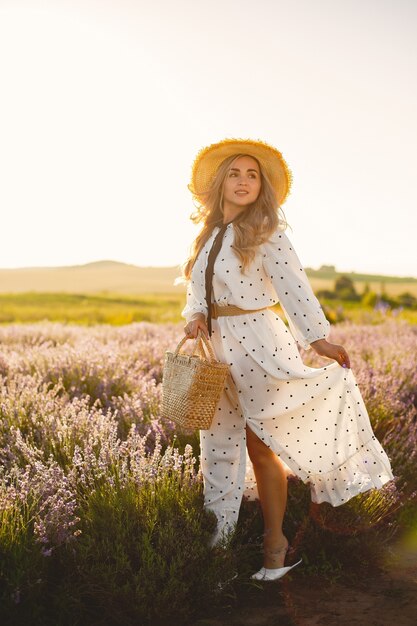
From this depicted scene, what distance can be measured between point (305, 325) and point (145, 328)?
5359 millimetres

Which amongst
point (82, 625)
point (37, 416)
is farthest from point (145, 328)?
point (82, 625)

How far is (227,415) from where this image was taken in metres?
3.45

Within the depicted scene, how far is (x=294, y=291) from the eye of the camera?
3.32 meters

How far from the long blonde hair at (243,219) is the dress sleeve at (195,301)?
0.18 m

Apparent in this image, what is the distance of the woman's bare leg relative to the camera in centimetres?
335

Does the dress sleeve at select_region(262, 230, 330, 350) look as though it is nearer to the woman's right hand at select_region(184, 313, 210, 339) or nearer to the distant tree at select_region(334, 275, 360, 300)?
the woman's right hand at select_region(184, 313, 210, 339)

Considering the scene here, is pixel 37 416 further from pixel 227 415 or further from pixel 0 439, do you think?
pixel 227 415

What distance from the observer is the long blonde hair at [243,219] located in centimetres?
334

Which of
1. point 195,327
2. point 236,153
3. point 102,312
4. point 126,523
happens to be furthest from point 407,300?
point 126,523

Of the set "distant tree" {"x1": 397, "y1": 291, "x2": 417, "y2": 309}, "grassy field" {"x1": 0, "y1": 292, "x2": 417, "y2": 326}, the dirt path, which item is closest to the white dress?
the dirt path

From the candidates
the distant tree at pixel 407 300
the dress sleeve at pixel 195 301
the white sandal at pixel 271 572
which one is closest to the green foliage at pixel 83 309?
Answer: the distant tree at pixel 407 300

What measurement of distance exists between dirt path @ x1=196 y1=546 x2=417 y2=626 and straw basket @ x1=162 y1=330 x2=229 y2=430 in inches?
33.5

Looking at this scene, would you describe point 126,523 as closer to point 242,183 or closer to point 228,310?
point 228,310

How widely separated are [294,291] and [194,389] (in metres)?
0.69
